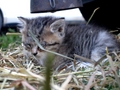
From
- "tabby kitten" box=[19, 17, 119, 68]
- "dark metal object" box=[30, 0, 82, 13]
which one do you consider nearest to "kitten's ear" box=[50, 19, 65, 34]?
"tabby kitten" box=[19, 17, 119, 68]

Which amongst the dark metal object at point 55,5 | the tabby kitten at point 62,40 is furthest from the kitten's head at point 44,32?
→ the dark metal object at point 55,5

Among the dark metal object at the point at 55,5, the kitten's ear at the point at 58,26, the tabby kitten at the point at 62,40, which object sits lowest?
the tabby kitten at the point at 62,40

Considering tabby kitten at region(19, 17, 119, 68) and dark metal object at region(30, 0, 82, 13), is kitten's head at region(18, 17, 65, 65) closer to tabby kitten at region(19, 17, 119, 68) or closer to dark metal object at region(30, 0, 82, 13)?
tabby kitten at region(19, 17, 119, 68)

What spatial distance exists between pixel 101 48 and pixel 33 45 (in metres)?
0.72

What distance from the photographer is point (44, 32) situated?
3.30 m

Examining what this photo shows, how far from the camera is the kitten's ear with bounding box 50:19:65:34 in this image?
3.36m

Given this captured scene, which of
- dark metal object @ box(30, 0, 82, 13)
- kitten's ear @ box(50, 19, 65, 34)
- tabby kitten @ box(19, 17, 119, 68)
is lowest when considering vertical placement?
tabby kitten @ box(19, 17, 119, 68)

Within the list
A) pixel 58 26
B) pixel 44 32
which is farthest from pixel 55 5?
pixel 44 32

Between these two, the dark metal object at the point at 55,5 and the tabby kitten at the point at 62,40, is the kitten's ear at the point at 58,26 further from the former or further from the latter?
the dark metal object at the point at 55,5

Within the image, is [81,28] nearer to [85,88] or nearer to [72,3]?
[72,3]

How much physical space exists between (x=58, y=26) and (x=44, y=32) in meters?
0.20

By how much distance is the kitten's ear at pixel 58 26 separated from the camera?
3.36 meters

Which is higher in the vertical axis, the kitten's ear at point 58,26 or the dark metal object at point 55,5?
the dark metal object at point 55,5

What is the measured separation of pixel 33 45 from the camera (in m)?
3.18
